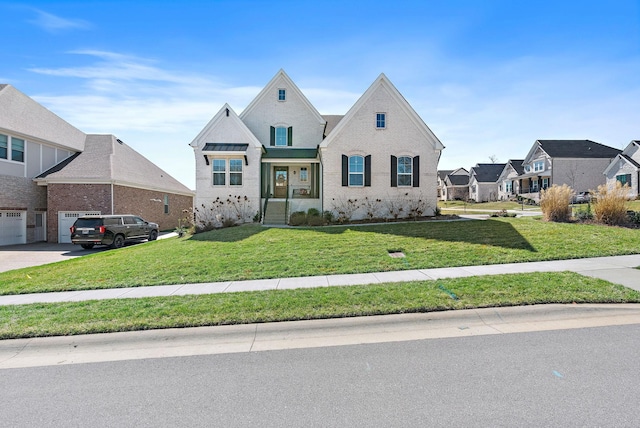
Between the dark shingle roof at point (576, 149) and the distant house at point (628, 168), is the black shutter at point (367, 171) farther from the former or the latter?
the dark shingle roof at point (576, 149)

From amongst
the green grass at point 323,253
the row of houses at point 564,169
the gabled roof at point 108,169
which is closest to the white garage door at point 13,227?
the gabled roof at point 108,169

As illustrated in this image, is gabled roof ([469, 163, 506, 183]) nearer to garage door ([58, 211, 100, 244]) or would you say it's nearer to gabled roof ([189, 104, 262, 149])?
gabled roof ([189, 104, 262, 149])

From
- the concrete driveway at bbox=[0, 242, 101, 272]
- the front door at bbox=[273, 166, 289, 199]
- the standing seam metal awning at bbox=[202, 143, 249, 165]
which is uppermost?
the standing seam metal awning at bbox=[202, 143, 249, 165]

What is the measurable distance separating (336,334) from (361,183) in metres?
14.5

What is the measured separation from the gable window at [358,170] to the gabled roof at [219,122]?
590cm

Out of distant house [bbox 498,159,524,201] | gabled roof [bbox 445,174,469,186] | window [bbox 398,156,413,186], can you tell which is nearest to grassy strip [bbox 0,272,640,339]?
window [bbox 398,156,413,186]

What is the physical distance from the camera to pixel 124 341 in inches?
209

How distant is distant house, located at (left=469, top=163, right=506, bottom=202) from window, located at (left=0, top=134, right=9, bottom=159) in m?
55.2

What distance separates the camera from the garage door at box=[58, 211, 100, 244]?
21891 millimetres

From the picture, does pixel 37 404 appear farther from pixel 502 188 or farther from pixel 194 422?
pixel 502 188

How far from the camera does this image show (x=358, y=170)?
19.2 m

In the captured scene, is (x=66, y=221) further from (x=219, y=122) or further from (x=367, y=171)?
(x=367, y=171)

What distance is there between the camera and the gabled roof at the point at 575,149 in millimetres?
41156

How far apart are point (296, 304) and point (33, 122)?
1037 inches
